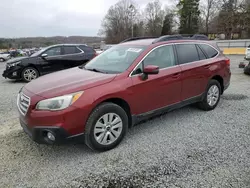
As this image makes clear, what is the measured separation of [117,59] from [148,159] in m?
1.82

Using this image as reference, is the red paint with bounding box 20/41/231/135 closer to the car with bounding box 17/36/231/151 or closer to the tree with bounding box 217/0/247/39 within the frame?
the car with bounding box 17/36/231/151

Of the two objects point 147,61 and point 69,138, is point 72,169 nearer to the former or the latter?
point 69,138

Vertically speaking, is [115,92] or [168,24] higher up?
[168,24]

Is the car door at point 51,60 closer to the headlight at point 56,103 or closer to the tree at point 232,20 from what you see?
the headlight at point 56,103

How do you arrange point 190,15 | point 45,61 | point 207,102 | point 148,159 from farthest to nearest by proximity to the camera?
point 190,15
point 45,61
point 207,102
point 148,159

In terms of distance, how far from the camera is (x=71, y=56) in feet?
29.1

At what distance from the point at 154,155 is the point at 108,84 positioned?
1202 millimetres

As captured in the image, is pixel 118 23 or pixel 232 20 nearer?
pixel 232 20

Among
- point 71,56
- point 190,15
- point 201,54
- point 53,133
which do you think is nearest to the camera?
point 53,133

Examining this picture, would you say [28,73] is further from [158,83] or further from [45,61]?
[158,83]

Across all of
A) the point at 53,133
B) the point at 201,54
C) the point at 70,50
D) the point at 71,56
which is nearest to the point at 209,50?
the point at 201,54

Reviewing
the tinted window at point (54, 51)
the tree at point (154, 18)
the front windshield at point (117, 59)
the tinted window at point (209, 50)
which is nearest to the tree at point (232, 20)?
the tree at point (154, 18)

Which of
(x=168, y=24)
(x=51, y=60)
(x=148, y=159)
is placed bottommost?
(x=148, y=159)

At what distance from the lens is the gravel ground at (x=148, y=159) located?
93.1 inches
